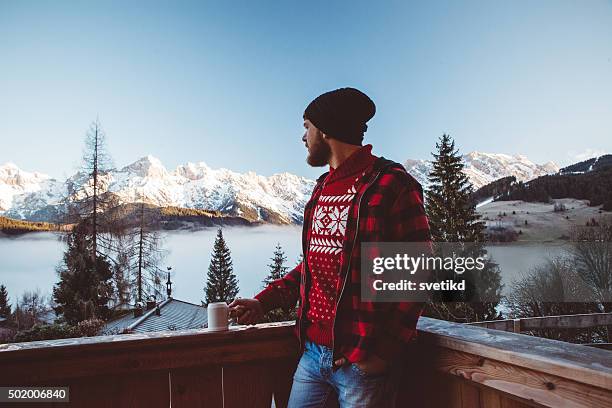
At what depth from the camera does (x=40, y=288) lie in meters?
17.1

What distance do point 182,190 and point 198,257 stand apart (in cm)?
894

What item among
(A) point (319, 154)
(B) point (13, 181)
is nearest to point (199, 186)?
(B) point (13, 181)

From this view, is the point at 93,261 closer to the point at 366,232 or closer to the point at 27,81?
the point at 27,81

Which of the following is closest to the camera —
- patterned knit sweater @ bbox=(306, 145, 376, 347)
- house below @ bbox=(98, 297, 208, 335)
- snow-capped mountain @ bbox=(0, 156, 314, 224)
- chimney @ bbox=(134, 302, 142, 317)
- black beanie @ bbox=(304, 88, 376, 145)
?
patterned knit sweater @ bbox=(306, 145, 376, 347)

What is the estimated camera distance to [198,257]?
2030cm

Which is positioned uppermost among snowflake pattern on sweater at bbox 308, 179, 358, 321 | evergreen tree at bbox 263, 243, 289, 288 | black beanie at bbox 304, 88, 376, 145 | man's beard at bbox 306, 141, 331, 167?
black beanie at bbox 304, 88, 376, 145

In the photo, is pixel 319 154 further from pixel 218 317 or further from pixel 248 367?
pixel 248 367

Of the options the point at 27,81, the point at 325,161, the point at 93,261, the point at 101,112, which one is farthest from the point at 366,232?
the point at 101,112

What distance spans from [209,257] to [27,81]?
10.8 meters

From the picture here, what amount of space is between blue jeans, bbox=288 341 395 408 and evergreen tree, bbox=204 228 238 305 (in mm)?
18793

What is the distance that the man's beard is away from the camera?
1.16 metres

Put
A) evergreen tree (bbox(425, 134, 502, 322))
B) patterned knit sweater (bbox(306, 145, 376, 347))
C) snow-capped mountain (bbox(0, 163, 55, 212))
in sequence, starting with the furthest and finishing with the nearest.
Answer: snow-capped mountain (bbox(0, 163, 55, 212)) < evergreen tree (bbox(425, 134, 502, 322)) < patterned knit sweater (bbox(306, 145, 376, 347))

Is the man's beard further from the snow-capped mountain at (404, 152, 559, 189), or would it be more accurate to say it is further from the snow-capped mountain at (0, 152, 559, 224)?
the snow-capped mountain at (404, 152, 559, 189)

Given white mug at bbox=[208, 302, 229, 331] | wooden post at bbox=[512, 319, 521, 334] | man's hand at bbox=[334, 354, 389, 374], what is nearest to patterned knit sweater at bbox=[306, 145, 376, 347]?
man's hand at bbox=[334, 354, 389, 374]
